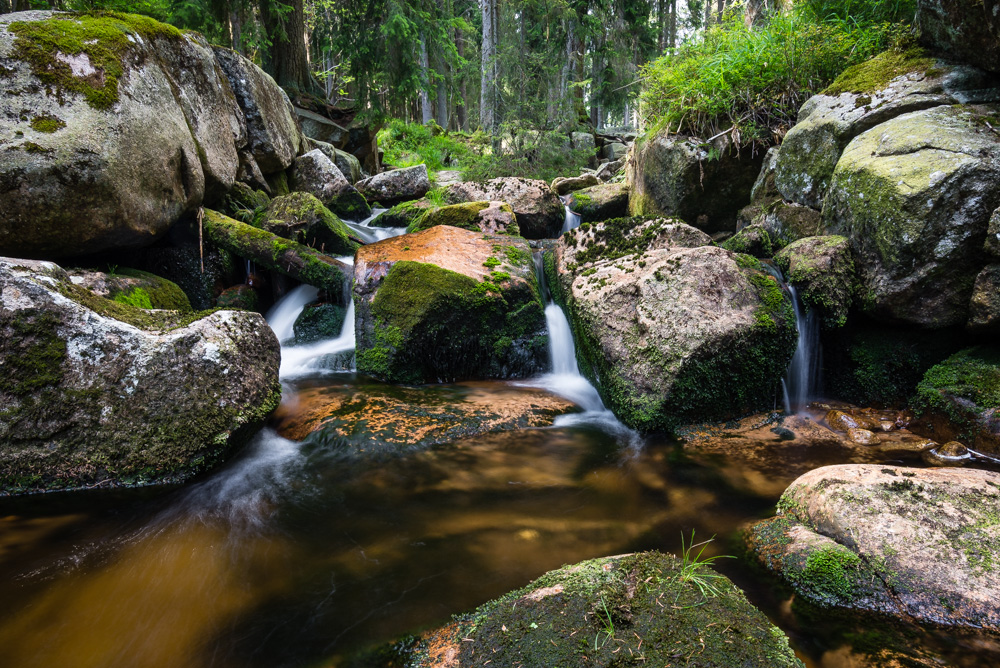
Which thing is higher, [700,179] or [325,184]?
[325,184]

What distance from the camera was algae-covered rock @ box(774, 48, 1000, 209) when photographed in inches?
192

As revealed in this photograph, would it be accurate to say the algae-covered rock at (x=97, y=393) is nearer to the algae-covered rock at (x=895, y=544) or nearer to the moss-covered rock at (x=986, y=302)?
the algae-covered rock at (x=895, y=544)

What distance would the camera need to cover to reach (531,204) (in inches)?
348

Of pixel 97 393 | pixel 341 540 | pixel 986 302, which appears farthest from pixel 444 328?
pixel 986 302

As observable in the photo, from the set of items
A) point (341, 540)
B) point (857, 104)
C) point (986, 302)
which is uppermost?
point (857, 104)

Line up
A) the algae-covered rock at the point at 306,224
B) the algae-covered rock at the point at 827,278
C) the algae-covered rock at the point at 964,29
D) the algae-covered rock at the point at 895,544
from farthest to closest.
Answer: the algae-covered rock at the point at 306,224 < the algae-covered rock at the point at 827,278 < the algae-covered rock at the point at 964,29 < the algae-covered rock at the point at 895,544

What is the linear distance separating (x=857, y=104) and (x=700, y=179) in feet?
6.90

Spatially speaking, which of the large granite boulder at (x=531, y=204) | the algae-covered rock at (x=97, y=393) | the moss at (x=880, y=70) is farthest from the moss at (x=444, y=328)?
the moss at (x=880, y=70)

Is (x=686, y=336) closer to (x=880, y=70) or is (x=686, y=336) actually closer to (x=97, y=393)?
(x=880, y=70)

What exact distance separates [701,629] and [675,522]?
1.47 metres

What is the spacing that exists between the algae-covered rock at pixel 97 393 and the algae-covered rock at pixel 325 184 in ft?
21.4

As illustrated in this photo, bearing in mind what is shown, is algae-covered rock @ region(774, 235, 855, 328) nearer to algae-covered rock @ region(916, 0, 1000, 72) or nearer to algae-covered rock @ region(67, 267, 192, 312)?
algae-covered rock @ region(916, 0, 1000, 72)

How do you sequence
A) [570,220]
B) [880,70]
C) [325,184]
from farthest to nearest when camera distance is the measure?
1. [325,184]
2. [570,220]
3. [880,70]

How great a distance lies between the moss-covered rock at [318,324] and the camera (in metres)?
6.38
